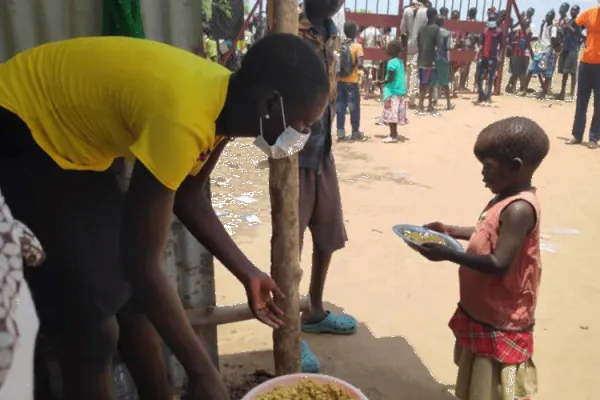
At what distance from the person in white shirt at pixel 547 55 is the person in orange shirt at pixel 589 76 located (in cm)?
493

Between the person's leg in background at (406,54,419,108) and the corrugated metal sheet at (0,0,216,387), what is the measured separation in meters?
9.07

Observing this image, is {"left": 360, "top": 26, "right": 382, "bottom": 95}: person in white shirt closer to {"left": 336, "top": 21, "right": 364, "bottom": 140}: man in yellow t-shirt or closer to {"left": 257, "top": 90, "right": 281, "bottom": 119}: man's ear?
{"left": 336, "top": 21, "right": 364, "bottom": 140}: man in yellow t-shirt

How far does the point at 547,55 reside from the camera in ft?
40.5

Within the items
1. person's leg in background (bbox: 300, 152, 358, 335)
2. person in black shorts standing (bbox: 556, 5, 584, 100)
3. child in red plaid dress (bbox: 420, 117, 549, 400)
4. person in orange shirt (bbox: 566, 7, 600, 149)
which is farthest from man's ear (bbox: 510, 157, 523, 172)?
person in black shorts standing (bbox: 556, 5, 584, 100)

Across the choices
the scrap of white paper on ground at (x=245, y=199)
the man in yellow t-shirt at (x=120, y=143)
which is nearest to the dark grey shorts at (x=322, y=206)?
the man in yellow t-shirt at (x=120, y=143)

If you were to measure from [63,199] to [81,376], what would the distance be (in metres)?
0.57

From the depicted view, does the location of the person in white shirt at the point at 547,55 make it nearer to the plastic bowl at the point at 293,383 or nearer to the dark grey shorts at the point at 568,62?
the dark grey shorts at the point at 568,62

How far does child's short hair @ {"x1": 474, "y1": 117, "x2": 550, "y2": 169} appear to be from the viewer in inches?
79.3

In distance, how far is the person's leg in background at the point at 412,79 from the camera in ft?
35.0

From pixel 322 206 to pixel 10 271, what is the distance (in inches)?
85.2

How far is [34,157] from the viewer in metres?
1.51

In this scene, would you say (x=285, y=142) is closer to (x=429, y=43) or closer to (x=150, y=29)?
(x=150, y=29)

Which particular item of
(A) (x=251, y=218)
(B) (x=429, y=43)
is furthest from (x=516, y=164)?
(B) (x=429, y=43)

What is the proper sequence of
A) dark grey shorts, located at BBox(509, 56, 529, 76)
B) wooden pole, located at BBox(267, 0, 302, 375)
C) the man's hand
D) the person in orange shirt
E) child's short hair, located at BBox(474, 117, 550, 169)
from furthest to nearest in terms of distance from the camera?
dark grey shorts, located at BBox(509, 56, 529, 76) < the person in orange shirt < wooden pole, located at BBox(267, 0, 302, 375) < child's short hair, located at BBox(474, 117, 550, 169) < the man's hand
